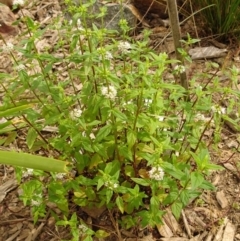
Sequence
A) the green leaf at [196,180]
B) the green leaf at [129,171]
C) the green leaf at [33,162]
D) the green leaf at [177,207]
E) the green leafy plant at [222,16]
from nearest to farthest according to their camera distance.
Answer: the green leaf at [33,162], the green leaf at [196,180], the green leaf at [177,207], the green leaf at [129,171], the green leafy plant at [222,16]

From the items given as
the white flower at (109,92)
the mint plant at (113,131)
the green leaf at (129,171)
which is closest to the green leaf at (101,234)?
the mint plant at (113,131)

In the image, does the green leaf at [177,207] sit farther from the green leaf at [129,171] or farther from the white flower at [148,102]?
the white flower at [148,102]

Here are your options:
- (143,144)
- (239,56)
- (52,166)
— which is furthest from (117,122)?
(239,56)

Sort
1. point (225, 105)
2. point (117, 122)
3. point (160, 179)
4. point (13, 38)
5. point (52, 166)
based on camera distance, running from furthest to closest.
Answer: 1. point (13, 38)
2. point (225, 105)
3. point (117, 122)
4. point (160, 179)
5. point (52, 166)

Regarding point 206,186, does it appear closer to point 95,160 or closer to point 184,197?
point 184,197

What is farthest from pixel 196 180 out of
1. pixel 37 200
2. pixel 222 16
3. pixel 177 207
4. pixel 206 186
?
pixel 222 16

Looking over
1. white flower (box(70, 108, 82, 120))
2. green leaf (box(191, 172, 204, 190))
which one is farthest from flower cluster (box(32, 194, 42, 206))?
green leaf (box(191, 172, 204, 190))

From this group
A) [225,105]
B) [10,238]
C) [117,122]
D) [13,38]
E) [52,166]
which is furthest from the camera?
[13,38]

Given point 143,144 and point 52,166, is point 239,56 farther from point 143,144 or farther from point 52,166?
point 52,166
